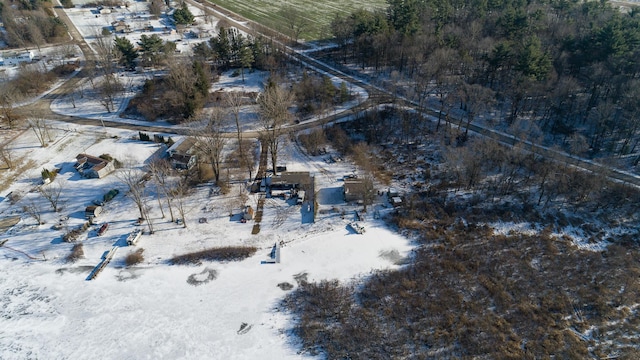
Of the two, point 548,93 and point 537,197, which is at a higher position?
point 548,93

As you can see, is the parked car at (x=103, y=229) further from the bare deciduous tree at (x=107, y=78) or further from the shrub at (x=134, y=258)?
the bare deciduous tree at (x=107, y=78)

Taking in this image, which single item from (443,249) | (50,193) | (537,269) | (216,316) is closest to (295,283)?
(216,316)

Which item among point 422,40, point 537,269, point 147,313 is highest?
point 422,40

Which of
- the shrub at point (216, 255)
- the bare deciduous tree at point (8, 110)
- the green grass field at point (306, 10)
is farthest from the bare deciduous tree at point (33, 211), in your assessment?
the green grass field at point (306, 10)

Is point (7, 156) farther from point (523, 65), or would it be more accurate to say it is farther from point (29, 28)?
point (523, 65)

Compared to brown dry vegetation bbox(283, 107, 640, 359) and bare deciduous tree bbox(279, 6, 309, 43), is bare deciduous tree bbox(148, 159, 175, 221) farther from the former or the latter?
bare deciduous tree bbox(279, 6, 309, 43)

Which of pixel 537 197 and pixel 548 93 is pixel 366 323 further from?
pixel 548 93
